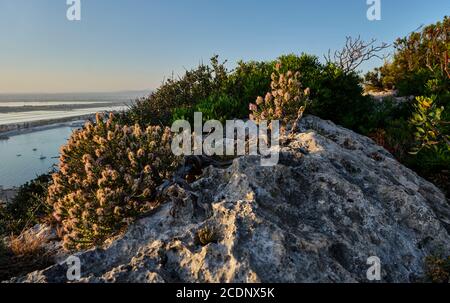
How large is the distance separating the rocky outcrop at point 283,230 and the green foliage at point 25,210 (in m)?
3.46

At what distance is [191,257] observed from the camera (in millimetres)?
3465

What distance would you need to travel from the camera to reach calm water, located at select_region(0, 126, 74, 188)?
105ft

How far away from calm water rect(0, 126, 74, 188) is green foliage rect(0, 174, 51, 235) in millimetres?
13097

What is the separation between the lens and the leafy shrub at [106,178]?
465 cm

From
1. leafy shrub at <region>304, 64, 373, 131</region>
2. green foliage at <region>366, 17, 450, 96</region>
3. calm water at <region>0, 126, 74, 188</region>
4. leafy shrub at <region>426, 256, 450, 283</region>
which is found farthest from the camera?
calm water at <region>0, 126, 74, 188</region>

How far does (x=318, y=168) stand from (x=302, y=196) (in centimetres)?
65

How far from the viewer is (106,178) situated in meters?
4.84

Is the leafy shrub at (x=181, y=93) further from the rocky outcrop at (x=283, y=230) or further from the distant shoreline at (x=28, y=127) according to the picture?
the distant shoreline at (x=28, y=127)

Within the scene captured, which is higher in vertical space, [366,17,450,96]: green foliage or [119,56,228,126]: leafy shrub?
[366,17,450,96]: green foliage

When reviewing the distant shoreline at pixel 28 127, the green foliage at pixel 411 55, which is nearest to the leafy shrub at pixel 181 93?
the green foliage at pixel 411 55

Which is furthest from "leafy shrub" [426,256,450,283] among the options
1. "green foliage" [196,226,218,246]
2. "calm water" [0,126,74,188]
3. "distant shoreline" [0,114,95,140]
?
"distant shoreline" [0,114,95,140]

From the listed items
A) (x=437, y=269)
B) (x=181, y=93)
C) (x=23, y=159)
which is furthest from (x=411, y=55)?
(x=23, y=159)

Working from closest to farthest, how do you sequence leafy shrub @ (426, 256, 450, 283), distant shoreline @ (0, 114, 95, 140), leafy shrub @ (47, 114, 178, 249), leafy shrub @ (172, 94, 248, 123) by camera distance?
leafy shrub @ (426, 256, 450, 283) < leafy shrub @ (47, 114, 178, 249) < leafy shrub @ (172, 94, 248, 123) < distant shoreline @ (0, 114, 95, 140)

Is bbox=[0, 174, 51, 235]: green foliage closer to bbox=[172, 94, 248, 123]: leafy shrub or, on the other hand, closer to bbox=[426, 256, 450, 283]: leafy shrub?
bbox=[172, 94, 248, 123]: leafy shrub
